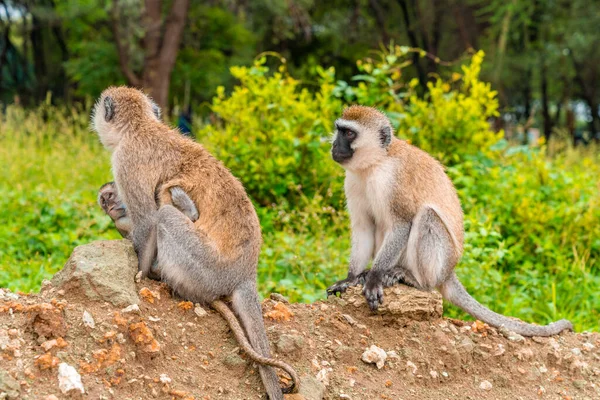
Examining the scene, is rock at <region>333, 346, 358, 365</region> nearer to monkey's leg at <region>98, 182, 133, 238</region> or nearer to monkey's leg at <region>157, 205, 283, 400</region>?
monkey's leg at <region>157, 205, 283, 400</region>

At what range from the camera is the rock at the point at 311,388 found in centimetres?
368

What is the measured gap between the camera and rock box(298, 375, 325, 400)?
368cm

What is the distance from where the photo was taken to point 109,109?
4.57 m

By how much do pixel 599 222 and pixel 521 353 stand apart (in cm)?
329

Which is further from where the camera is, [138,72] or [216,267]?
[138,72]

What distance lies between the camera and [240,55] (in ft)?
67.9

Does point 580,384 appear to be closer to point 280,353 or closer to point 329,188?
point 280,353

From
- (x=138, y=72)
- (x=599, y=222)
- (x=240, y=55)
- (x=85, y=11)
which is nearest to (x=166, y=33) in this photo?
(x=85, y=11)

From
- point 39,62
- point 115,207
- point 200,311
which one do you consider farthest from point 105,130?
point 39,62

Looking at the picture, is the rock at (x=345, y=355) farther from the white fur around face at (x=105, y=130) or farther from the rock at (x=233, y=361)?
the white fur around face at (x=105, y=130)

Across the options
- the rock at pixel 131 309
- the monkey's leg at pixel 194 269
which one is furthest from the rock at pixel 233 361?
the rock at pixel 131 309

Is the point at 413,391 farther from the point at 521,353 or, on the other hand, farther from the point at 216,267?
the point at 216,267

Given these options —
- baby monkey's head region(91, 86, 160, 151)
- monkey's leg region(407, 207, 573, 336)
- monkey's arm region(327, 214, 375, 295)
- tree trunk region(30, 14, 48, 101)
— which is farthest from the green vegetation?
tree trunk region(30, 14, 48, 101)

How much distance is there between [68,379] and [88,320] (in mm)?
415
